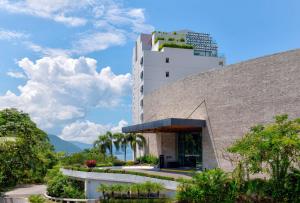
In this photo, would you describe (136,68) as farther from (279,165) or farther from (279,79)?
(279,165)

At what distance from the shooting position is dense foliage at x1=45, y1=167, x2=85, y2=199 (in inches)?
A: 1181

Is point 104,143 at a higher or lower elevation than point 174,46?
lower

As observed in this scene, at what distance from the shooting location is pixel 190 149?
33625 millimetres

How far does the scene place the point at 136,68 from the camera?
2231 inches

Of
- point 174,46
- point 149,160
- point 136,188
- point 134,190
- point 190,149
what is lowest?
point 134,190

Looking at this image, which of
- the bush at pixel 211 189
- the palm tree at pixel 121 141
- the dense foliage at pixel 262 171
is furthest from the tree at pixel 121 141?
the bush at pixel 211 189

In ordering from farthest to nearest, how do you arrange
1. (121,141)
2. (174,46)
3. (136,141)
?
(174,46)
(121,141)
(136,141)

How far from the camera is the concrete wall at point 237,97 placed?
22.4 meters

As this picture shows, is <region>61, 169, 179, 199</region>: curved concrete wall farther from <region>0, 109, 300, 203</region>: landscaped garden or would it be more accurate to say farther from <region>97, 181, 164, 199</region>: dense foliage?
<region>97, 181, 164, 199</region>: dense foliage

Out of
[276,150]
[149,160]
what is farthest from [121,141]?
[276,150]

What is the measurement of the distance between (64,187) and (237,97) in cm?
1539

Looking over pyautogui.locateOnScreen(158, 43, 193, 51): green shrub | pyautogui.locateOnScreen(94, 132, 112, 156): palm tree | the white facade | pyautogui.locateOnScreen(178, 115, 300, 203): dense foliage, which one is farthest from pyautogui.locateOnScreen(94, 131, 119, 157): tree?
pyautogui.locateOnScreen(178, 115, 300, 203): dense foliage

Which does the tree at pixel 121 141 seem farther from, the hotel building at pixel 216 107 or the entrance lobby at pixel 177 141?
the entrance lobby at pixel 177 141

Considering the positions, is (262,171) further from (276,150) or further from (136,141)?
(136,141)
